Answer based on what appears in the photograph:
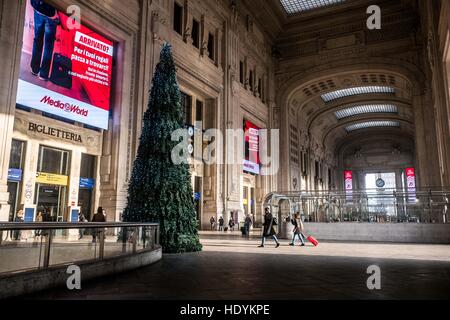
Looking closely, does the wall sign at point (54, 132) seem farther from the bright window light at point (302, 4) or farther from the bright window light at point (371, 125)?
the bright window light at point (371, 125)

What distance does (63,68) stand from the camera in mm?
13539

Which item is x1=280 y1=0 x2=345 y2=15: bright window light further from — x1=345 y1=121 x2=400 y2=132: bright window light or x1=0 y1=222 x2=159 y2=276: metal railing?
x1=0 y1=222 x2=159 y2=276: metal railing

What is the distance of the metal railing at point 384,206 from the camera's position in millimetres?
14000

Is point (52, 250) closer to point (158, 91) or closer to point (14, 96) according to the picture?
point (158, 91)

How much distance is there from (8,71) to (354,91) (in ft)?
103

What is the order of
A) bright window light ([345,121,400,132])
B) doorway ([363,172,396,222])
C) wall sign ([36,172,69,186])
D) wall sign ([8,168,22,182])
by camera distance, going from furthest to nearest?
bright window light ([345,121,400,132]) → doorway ([363,172,396,222]) → wall sign ([36,172,69,186]) → wall sign ([8,168,22,182])

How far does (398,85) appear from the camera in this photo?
3077cm

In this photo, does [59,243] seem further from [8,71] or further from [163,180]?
[8,71]

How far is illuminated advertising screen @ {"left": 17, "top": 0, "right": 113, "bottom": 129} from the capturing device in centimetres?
1246

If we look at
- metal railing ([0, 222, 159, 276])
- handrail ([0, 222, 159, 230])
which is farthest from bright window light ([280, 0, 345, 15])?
handrail ([0, 222, 159, 230])

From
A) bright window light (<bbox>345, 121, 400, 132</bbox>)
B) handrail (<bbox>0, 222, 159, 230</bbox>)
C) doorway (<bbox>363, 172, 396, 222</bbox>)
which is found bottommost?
handrail (<bbox>0, 222, 159, 230</bbox>)

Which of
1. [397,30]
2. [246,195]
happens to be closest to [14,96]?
[246,195]

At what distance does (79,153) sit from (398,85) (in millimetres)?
26198

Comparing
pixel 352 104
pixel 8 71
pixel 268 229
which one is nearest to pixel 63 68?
pixel 8 71
